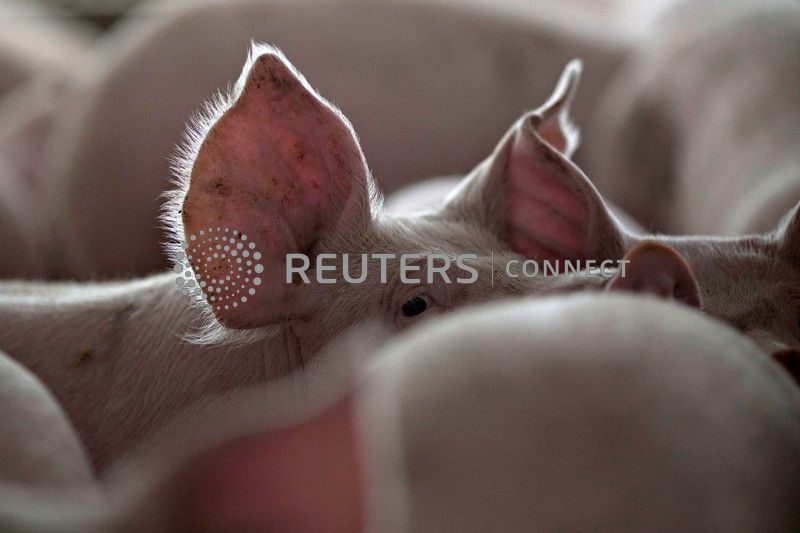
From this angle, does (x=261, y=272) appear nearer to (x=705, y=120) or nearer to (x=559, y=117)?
(x=559, y=117)

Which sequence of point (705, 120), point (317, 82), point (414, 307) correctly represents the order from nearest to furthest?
point (414, 307), point (705, 120), point (317, 82)

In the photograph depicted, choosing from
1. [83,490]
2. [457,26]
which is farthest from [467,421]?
[457,26]

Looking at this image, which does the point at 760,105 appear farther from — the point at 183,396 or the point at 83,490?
the point at 83,490

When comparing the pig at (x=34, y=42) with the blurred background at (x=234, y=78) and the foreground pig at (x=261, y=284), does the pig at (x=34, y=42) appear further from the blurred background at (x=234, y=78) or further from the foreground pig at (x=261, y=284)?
the foreground pig at (x=261, y=284)

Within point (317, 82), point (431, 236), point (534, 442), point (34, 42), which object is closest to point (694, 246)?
point (431, 236)

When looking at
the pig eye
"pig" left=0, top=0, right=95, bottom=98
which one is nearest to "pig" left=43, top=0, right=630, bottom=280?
"pig" left=0, top=0, right=95, bottom=98

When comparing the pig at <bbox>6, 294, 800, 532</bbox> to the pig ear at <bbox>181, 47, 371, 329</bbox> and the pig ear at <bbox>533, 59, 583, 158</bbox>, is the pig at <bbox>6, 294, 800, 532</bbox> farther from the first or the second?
the pig ear at <bbox>533, 59, 583, 158</bbox>

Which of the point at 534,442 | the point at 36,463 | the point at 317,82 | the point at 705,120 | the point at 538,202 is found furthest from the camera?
the point at 317,82
